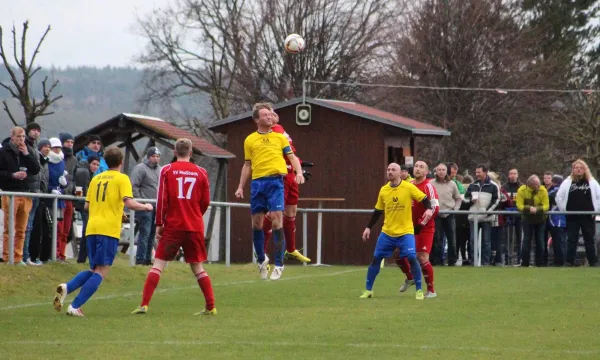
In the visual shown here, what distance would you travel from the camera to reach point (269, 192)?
16312 mm

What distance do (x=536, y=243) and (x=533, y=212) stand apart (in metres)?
0.68

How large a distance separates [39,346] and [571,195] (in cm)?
1701

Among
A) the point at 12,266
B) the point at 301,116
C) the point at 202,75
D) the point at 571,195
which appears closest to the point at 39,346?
the point at 12,266

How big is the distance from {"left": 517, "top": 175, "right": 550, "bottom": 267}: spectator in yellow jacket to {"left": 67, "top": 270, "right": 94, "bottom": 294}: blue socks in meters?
14.1

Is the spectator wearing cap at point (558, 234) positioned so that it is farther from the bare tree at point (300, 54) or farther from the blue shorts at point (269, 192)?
the bare tree at point (300, 54)

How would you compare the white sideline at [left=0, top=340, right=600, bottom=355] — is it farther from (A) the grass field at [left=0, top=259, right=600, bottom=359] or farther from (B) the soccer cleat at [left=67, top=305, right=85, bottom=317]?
(B) the soccer cleat at [left=67, top=305, right=85, bottom=317]

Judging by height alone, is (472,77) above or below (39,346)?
above

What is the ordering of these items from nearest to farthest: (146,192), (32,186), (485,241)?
(32,186) < (146,192) < (485,241)

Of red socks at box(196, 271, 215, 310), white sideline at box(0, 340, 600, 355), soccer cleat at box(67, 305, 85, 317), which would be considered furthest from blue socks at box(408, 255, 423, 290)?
white sideline at box(0, 340, 600, 355)

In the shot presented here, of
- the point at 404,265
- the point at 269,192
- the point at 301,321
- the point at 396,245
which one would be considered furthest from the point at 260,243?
the point at 301,321

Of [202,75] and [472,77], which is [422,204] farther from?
[202,75]

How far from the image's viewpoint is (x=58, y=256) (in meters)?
18.7

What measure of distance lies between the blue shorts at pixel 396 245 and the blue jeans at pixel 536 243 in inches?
406

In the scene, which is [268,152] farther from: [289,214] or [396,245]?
[396,245]
